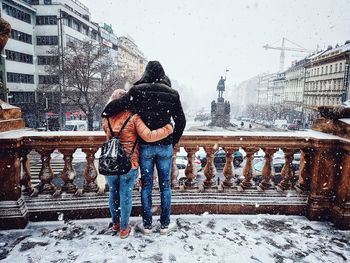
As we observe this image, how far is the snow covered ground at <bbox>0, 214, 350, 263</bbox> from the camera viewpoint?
292 cm

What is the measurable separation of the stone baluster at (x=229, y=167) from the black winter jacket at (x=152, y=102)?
3.37ft

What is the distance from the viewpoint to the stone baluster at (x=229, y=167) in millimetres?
3895

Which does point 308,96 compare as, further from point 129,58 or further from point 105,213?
point 105,213

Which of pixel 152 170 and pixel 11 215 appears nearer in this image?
pixel 152 170

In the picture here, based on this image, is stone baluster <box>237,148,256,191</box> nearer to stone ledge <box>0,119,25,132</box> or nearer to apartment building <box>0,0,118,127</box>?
stone ledge <box>0,119,25,132</box>

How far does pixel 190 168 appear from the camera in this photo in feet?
13.0

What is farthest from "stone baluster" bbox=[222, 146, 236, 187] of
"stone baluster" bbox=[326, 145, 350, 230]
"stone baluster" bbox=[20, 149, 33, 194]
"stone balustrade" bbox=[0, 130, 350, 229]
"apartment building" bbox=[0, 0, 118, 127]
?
"apartment building" bbox=[0, 0, 118, 127]

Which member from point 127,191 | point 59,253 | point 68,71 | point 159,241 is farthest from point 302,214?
point 68,71

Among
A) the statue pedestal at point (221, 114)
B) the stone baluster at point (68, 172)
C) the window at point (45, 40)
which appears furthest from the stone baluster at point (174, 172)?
the statue pedestal at point (221, 114)

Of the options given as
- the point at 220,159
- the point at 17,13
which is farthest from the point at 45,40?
the point at 220,159

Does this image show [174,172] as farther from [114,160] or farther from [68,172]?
[68,172]

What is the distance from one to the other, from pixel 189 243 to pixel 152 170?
0.93 m

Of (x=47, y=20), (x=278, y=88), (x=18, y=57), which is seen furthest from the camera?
(x=278, y=88)

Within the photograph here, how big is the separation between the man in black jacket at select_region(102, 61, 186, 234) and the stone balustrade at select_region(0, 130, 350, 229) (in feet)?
1.70
